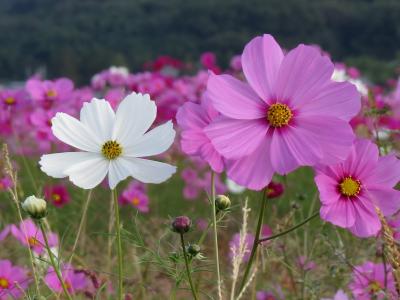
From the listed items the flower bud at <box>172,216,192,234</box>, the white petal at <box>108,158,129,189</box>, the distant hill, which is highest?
the distant hill

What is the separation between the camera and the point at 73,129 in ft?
2.90

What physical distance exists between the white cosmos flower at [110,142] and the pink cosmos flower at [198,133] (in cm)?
2

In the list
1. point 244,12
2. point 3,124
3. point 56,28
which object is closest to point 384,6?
point 244,12

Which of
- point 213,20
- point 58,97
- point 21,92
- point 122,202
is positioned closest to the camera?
point 58,97

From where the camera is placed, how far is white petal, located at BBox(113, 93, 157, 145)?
2.91 feet

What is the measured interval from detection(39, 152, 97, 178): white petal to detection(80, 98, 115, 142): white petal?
0.15 ft

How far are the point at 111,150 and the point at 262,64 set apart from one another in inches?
8.3

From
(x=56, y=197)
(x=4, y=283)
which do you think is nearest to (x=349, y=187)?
(x=4, y=283)

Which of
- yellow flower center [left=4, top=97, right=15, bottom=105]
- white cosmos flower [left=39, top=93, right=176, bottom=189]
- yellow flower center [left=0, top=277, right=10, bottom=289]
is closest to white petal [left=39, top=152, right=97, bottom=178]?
white cosmos flower [left=39, top=93, right=176, bottom=189]

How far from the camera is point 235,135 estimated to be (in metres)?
0.80

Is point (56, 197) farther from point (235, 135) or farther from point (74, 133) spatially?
point (235, 135)

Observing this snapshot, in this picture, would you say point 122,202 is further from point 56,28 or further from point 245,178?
point 56,28

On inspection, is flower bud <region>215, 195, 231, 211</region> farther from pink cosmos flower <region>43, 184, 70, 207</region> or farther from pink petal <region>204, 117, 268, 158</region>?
pink cosmos flower <region>43, 184, 70, 207</region>

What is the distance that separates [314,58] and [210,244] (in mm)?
2269
